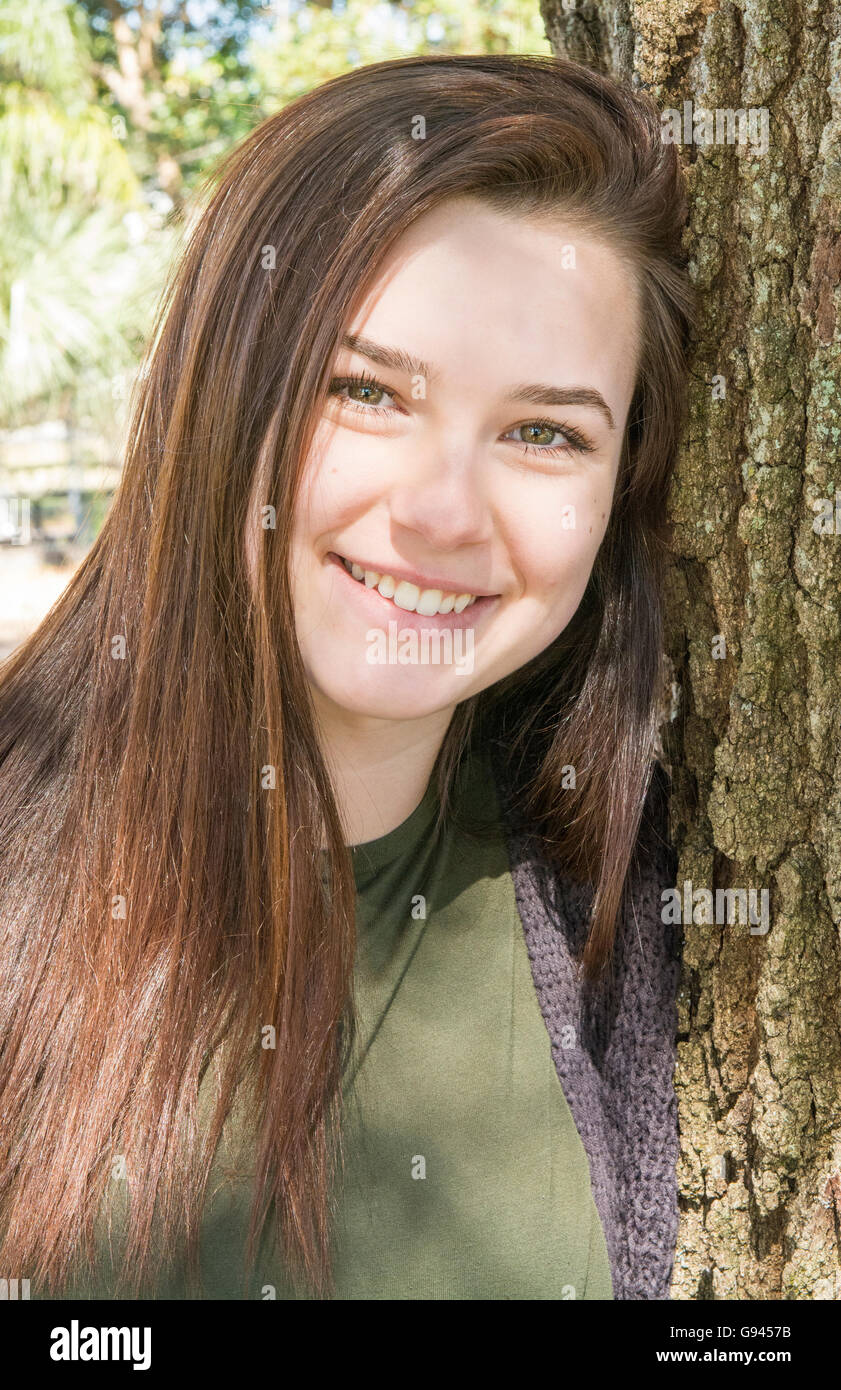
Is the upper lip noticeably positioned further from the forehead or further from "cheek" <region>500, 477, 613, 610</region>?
the forehead

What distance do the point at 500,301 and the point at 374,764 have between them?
549 mm

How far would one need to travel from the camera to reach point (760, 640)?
1.30m

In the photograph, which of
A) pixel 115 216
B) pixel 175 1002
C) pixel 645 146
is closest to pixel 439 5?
pixel 115 216

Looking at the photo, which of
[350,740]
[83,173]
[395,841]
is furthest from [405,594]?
[83,173]

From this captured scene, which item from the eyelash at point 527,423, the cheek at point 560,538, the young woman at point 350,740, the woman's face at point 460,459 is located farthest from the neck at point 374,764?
the eyelash at point 527,423

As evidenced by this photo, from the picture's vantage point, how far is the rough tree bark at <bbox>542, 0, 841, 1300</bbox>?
1.23 m

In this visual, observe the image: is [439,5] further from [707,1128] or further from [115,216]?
[707,1128]

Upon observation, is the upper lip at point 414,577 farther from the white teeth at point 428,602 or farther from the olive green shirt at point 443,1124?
the olive green shirt at point 443,1124

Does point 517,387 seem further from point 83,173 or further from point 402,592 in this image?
point 83,173

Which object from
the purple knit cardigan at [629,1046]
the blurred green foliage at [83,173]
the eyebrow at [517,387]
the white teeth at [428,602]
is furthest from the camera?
the blurred green foliage at [83,173]

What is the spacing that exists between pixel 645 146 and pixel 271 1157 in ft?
3.74

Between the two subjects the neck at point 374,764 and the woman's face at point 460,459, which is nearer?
the woman's face at point 460,459

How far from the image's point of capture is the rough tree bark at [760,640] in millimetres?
1228

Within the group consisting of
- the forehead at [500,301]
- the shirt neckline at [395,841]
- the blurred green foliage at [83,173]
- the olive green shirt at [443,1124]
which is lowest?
the olive green shirt at [443,1124]
